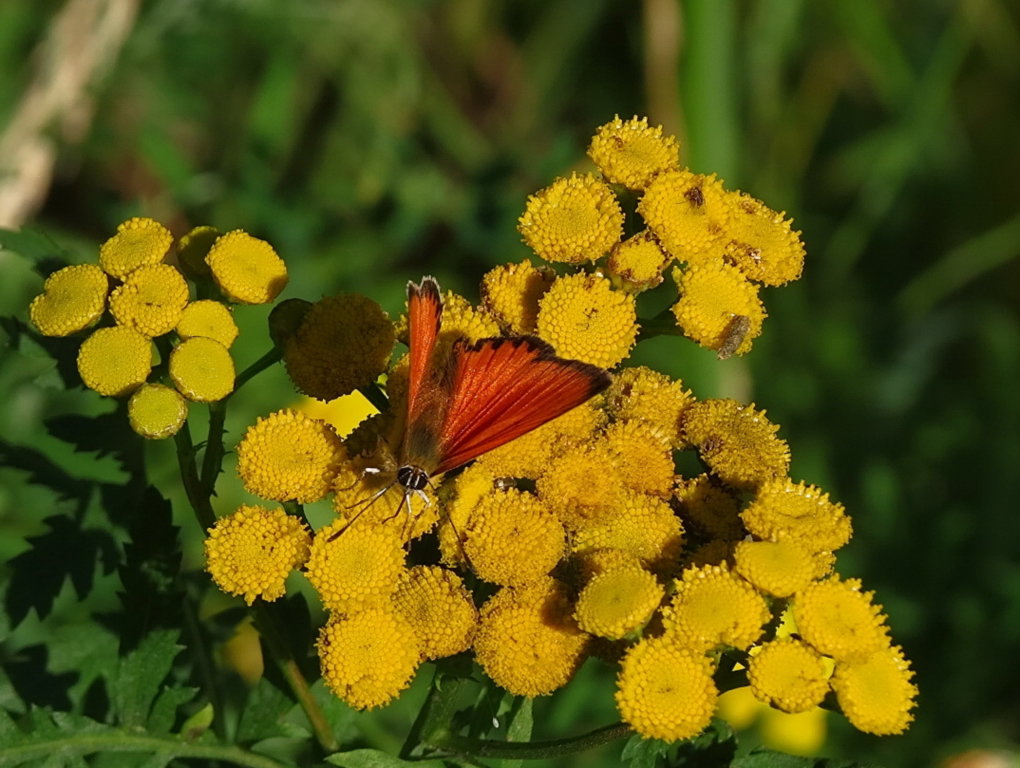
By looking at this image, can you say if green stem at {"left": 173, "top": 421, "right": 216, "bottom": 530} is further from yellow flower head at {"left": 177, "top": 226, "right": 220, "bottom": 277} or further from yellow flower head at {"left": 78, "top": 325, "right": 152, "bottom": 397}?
yellow flower head at {"left": 177, "top": 226, "right": 220, "bottom": 277}

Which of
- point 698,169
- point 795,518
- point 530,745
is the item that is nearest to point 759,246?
point 795,518

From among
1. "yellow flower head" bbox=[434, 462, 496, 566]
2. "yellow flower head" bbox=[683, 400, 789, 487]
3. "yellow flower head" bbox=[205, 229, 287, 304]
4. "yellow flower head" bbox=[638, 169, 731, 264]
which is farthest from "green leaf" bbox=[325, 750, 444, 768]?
"yellow flower head" bbox=[638, 169, 731, 264]

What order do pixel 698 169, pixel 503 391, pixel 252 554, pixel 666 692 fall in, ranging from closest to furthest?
pixel 666 692 → pixel 503 391 → pixel 252 554 → pixel 698 169

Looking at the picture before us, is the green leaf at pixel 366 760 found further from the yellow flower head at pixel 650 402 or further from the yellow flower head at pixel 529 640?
the yellow flower head at pixel 650 402

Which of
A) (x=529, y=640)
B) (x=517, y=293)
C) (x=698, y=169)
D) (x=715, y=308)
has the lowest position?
(x=529, y=640)

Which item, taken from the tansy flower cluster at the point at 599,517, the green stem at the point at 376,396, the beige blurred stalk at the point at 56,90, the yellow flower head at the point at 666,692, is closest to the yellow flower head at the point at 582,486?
the tansy flower cluster at the point at 599,517

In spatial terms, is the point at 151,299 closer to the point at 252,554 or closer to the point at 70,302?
the point at 70,302

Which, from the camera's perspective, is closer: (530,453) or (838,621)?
(838,621)
